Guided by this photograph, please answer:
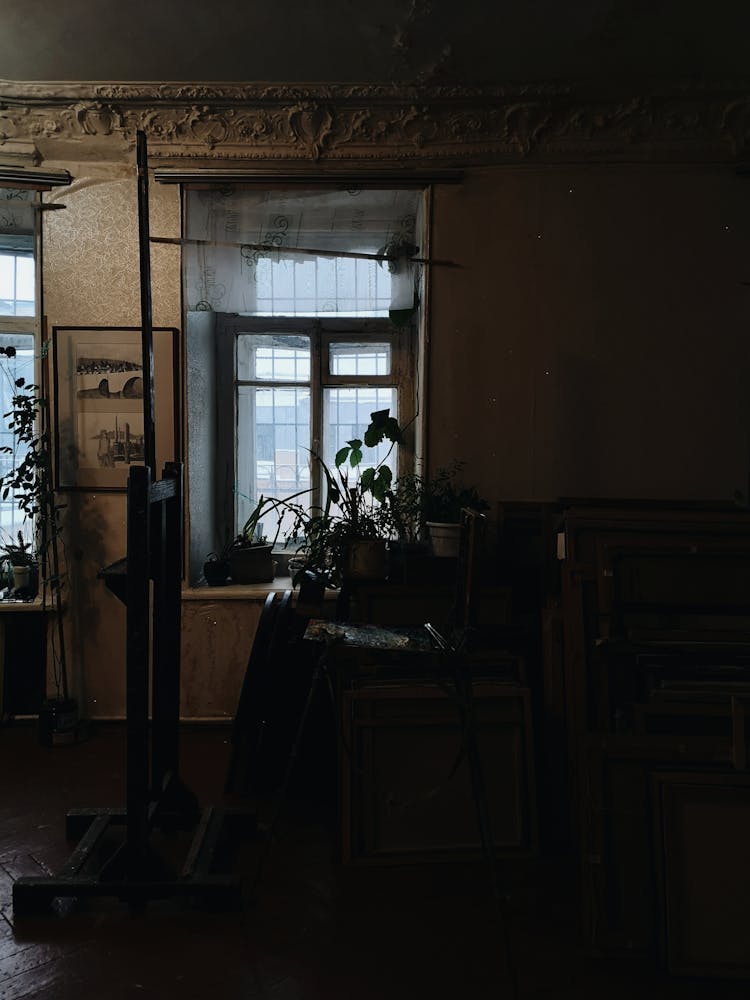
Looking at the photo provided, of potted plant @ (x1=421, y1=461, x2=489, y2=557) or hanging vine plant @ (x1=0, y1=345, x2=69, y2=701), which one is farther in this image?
hanging vine plant @ (x1=0, y1=345, x2=69, y2=701)

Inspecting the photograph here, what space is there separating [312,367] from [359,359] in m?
0.26

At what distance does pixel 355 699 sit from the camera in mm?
2691

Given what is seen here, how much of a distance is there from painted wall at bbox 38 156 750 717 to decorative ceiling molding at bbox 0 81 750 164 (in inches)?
5.0

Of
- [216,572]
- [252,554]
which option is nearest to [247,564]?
[252,554]

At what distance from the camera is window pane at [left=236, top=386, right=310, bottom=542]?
4.40 m

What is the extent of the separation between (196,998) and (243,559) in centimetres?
241

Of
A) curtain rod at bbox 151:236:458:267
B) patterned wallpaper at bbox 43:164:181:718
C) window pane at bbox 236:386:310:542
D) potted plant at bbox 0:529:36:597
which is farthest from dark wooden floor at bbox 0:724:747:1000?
curtain rod at bbox 151:236:458:267

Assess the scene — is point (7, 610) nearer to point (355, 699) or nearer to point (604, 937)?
point (355, 699)

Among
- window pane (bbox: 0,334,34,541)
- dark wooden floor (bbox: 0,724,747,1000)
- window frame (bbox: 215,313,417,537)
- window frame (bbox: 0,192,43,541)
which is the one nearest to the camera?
dark wooden floor (bbox: 0,724,747,1000)

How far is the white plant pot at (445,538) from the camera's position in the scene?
3.57 meters

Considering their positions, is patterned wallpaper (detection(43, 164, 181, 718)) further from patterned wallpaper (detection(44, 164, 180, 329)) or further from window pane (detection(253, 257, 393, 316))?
window pane (detection(253, 257, 393, 316))

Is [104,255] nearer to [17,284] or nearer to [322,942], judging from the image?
[17,284]

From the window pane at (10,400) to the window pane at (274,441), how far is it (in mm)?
1127

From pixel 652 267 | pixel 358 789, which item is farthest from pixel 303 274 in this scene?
pixel 358 789
